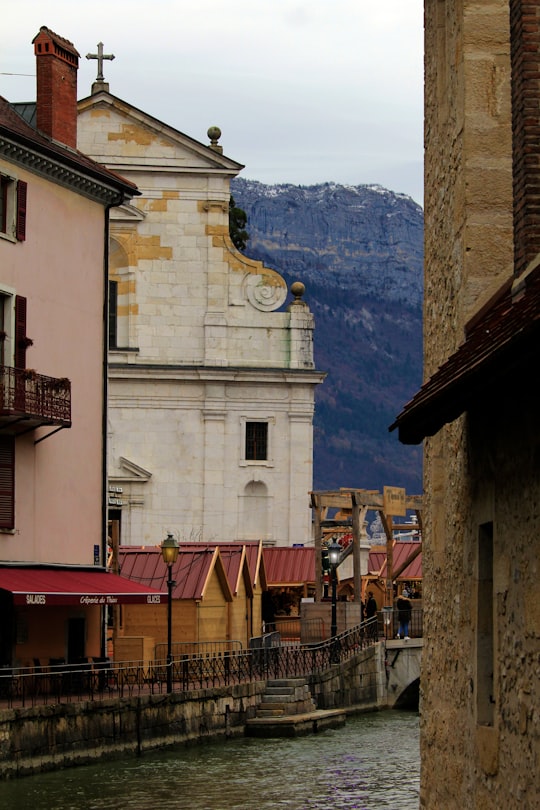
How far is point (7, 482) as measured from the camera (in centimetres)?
3909

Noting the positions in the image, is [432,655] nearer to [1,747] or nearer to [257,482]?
[1,747]

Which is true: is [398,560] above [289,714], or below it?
above

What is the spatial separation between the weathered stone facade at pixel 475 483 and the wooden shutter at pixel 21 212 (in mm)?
23278

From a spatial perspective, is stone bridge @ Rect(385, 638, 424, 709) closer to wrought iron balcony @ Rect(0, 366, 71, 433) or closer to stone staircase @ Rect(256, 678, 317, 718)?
stone staircase @ Rect(256, 678, 317, 718)

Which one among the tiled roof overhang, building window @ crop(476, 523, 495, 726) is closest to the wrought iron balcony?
the tiled roof overhang

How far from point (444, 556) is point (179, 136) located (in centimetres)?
4904

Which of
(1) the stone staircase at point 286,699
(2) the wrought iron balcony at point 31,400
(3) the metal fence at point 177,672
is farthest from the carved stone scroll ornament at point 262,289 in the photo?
(2) the wrought iron balcony at point 31,400

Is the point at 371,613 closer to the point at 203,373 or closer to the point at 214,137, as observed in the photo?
the point at 203,373

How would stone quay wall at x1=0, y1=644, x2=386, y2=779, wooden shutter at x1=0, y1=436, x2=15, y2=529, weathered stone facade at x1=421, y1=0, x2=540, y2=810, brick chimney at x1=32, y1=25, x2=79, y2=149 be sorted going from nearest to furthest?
weathered stone facade at x1=421, y1=0, x2=540, y2=810, stone quay wall at x1=0, y1=644, x2=386, y2=779, wooden shutter at x1=0, y1=436, x2=15, y2=529, brick chimney at x1=32, y1=25, x2=79, y2=149

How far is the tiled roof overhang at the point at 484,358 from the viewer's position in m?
10.9

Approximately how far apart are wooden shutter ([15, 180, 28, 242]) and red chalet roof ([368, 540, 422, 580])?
30443 mm

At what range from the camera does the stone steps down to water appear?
40.8 m

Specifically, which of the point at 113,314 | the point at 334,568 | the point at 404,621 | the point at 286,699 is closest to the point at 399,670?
the point at 404,621

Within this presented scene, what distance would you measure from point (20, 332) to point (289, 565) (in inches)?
969
